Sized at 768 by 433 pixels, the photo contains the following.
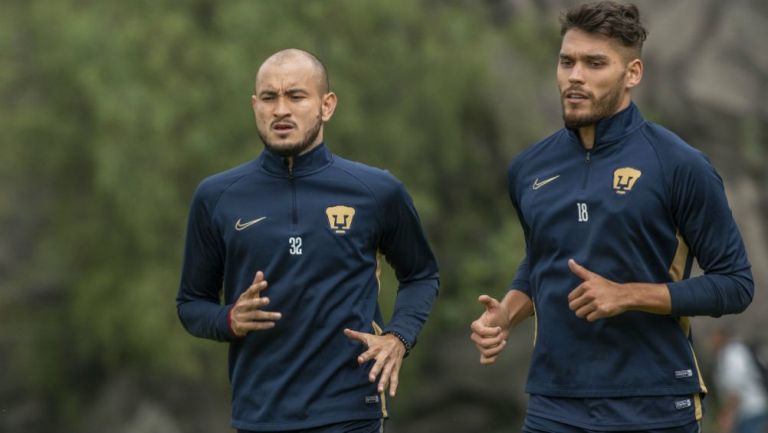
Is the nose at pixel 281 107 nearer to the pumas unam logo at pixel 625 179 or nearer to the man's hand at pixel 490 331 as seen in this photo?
the man's hand at pixel 490 331

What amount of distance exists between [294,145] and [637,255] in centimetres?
145

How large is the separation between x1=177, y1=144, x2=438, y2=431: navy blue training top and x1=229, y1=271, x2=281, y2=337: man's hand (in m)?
0.12

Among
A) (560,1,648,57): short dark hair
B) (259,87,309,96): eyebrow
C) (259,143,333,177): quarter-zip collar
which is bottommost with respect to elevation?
(259,143,333,177): quarter-zip collar

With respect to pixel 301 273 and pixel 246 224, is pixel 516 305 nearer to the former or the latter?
pixel 301 273

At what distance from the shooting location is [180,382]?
20297 millimetres

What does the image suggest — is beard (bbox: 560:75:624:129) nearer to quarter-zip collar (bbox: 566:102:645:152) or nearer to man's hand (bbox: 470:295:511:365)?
quarter-zip collar (bbox: 566:102:645:152)

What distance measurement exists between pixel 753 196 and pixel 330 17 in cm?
611

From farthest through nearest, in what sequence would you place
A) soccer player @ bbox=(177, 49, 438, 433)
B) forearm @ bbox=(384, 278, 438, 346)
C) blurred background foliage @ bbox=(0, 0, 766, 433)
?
1. blurred background foliage @ bbox=(0, 0, 766, 433)
2. forearm @ bbox=(384, 278, 438, 346)
3. soccer player @ bbox=(177, 49, 438, 433)

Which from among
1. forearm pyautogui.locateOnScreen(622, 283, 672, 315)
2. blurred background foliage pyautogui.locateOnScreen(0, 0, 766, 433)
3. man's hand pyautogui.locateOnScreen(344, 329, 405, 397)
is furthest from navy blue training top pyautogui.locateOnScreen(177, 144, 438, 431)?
blurred background foliage pyautogui.locateOnScreen(0, 0, 766, 433)

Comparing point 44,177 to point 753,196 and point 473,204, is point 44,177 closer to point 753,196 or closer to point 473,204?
point 473,204

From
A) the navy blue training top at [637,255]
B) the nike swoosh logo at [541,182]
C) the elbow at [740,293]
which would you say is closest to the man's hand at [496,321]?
the navy blue training top at [637,255]

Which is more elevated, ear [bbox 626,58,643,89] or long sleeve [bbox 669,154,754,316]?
ear [bbox 626,58,643,89]

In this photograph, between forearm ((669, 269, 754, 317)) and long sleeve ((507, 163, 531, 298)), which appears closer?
forearm ((669, 269, 754, 317))

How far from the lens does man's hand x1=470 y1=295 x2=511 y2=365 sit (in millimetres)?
6105
